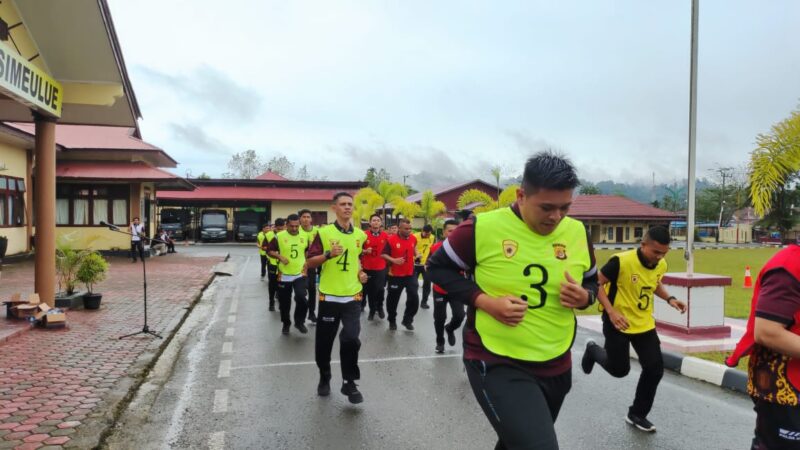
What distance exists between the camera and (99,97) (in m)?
9.41

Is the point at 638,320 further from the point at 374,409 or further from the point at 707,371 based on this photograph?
the point at 374,409

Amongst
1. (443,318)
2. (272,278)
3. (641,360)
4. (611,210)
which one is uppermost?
(611,210)

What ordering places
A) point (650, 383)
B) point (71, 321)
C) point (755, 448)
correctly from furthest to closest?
point (71, 321) → point (650, 383) → point (755, 448)

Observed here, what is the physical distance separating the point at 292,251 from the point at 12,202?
1511 cm

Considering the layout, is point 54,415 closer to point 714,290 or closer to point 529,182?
point 529,182

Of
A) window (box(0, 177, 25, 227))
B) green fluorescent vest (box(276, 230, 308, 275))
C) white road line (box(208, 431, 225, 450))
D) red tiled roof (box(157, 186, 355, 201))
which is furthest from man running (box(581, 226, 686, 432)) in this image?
red tiled roof (box(157, 186, 355, 201))

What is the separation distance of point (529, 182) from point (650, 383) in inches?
113

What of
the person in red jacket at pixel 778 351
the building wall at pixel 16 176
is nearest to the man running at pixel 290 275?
the person in red jacket at pixel 778 351

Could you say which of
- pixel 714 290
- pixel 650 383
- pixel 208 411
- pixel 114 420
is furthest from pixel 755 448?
pixel 714 290

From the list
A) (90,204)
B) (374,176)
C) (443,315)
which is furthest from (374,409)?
(374,176)

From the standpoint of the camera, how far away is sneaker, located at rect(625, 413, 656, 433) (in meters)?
4.69

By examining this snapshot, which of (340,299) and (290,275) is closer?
(340,299)

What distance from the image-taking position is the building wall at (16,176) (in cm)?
1844

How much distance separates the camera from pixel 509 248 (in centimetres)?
277
